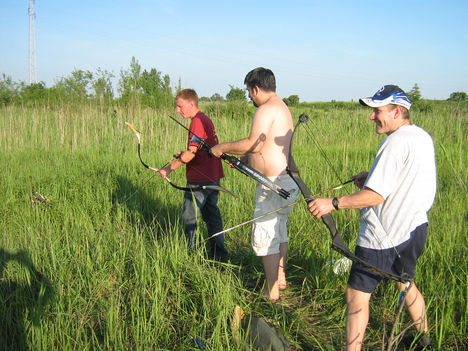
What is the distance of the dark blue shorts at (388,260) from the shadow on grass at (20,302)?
1904 millimetres

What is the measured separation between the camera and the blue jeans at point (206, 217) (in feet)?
12.3

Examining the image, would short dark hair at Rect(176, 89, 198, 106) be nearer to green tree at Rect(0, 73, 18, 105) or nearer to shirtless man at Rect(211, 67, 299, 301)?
shirtless man at Rect(211, 67, 299, 301)

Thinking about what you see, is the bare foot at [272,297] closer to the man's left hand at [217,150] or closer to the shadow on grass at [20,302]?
the man's left hand at [217,150]

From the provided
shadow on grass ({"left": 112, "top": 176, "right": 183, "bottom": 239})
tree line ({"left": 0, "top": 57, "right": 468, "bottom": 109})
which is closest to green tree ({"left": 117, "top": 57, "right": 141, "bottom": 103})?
tree line ({"left": 0, "top": 57, "right": 468, "bottom": 109})

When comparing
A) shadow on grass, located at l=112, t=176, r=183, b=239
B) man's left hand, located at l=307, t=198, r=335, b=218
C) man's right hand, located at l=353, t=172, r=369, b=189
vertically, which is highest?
man's right hand, located at l=353, t=172, r=369, b=189

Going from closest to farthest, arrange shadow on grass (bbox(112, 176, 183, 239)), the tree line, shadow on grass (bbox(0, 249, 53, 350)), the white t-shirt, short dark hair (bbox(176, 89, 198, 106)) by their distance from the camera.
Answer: the white t-shirt → shadow on grass (bbox(0, 249, 53, 350)) → short dark hair (bbox(176, 89, 198, 106)) → shadow on grass (bbox(112, 176, 183, 239)) → the tree line

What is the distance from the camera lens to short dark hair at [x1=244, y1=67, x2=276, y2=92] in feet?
9.85

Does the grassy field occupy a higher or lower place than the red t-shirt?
lower

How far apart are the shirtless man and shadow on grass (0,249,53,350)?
1.53 meters

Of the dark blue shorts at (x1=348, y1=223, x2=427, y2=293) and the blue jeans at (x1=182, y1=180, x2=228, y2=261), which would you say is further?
the blue jeans at (x1=182, y1=180, x2=228, y2=261)

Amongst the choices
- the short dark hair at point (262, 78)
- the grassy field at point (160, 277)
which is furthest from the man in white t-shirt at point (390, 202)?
the short dark hair at point (262, 78)

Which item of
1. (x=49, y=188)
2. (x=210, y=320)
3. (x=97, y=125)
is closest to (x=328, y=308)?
(x=210, y=320)

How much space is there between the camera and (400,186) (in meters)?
2.14

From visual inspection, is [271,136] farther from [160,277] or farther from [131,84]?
[131,84]
